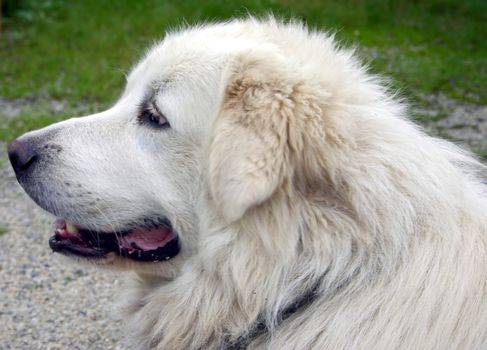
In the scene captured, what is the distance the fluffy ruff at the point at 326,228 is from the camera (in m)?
2.49

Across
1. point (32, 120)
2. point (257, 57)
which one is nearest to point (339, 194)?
point (257, 57)

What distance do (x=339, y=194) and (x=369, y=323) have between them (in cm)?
44

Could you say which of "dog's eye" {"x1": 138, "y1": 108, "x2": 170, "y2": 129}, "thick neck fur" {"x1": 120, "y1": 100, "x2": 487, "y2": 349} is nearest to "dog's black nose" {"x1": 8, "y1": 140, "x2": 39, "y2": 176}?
"dog's eye" {"x1": 138, "y1": 108, "x2": 170, "y2": 129}

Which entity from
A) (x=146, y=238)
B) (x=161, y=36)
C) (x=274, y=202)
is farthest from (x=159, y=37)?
(x=274, y=202)

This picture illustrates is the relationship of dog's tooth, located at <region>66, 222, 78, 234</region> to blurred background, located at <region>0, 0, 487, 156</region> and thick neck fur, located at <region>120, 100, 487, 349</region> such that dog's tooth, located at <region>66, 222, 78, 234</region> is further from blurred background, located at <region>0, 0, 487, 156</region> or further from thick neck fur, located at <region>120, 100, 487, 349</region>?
blurred background, located at <region>0, 0, 487, 156</region>

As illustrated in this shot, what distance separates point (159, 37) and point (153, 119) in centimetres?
645

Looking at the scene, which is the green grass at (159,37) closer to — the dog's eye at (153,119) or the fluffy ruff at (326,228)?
the dog's eye at (153,119)

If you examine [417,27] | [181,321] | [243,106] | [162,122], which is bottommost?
[417,27]

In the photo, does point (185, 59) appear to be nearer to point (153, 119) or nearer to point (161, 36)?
point (153, 119)

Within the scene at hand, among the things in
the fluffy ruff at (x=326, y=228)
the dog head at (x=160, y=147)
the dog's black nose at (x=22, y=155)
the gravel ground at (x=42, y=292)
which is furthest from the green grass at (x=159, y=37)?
the fluffy ruff at (x=326, y=228)

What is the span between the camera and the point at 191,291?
2.78 m

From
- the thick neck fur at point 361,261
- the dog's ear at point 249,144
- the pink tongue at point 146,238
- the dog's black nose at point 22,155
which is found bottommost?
the pink tongue at point 146,238

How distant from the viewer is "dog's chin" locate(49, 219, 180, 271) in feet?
9.64

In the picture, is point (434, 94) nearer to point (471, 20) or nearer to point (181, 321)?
point (471, 20)
